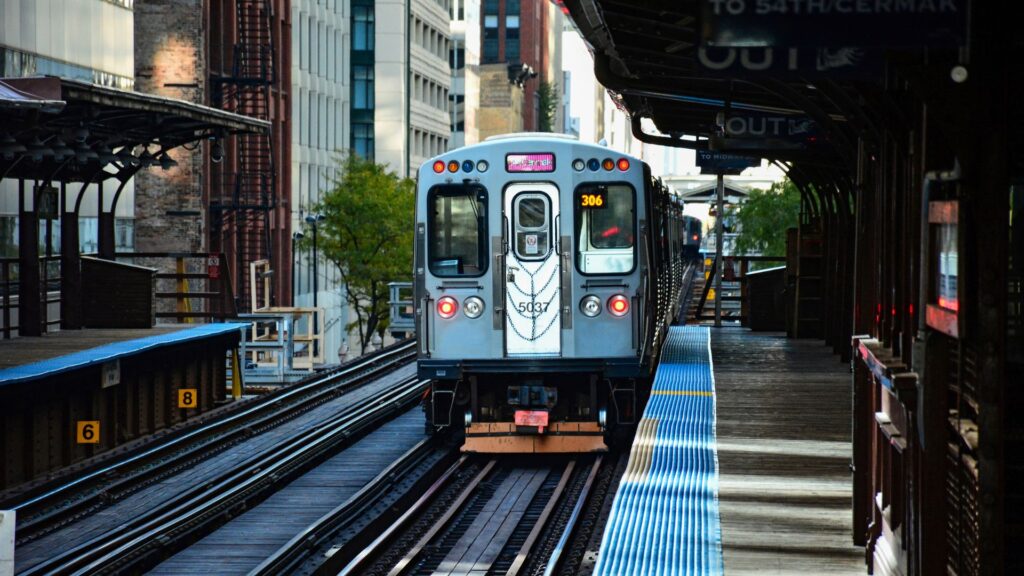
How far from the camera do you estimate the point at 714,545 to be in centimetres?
1059

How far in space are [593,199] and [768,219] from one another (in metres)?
42.6

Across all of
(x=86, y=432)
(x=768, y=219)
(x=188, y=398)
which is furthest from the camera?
(x=768, y=219)

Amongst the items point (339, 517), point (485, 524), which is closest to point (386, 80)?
point (485, 524)

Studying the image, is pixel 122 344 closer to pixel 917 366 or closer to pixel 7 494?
pixel 7 494

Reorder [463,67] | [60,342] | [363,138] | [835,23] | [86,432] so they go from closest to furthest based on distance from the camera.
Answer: [835,23], [86,432], [60,342], [363,138], [463,67]

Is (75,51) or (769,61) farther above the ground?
(75,51)

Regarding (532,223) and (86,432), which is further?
(86,432)

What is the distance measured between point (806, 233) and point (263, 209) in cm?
2779

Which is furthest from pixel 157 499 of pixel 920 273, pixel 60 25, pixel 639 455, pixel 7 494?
pixel 60 25

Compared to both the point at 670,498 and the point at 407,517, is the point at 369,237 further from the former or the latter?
the point at 670,498

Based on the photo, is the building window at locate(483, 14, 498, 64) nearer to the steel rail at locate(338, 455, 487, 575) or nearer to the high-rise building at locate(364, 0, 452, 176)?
the high-rise building at locate(364, 0, 452, 176)

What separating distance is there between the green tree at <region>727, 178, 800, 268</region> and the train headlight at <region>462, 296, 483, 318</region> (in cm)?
4059

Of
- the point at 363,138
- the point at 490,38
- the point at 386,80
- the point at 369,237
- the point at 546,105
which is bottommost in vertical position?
the point at 369,237

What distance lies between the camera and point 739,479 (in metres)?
13.1
